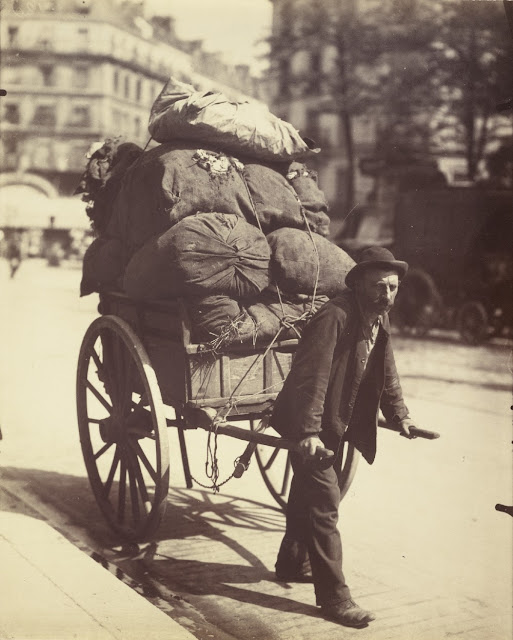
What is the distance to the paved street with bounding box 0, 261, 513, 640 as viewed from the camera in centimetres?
469

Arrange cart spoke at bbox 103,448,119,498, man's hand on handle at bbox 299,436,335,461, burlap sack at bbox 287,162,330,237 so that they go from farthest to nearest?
cart spoke at bbox 103,448,119,498 < burlap sack at bbox 287,162,330,237 < man's hand on handle at bbox 299,436,335,461

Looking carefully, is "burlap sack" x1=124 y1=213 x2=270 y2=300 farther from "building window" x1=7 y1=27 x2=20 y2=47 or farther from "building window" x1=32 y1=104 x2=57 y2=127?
"building window" x1=32 y1=104 x2=57 y2=127

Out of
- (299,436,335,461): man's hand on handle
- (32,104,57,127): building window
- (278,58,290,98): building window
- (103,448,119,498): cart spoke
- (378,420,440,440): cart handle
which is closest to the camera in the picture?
(299,436,335,461): man's hand on handle

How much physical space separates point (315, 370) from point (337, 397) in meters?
0.26

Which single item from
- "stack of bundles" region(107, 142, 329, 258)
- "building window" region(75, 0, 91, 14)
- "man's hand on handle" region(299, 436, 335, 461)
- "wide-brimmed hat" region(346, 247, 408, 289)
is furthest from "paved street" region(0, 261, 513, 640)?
"building window" region(75, 0, 91, 14)

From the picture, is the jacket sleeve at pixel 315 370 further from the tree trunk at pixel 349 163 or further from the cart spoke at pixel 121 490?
the tree trunk at pixel 349 163

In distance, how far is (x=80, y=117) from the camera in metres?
12.4

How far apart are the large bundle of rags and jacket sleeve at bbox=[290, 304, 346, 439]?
53 centimetres

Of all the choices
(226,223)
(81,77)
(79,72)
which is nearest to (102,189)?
(226,223)

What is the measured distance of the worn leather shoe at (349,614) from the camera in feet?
14.6

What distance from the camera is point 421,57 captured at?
21.7 metres

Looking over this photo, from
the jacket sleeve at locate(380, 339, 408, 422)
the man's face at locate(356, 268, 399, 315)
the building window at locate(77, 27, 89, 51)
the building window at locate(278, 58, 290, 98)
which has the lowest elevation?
the jacket sleeve at locate(380, 339, 408, 422)

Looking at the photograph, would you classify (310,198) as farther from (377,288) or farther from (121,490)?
(121,490)

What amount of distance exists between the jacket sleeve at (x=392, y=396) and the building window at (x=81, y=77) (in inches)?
267
